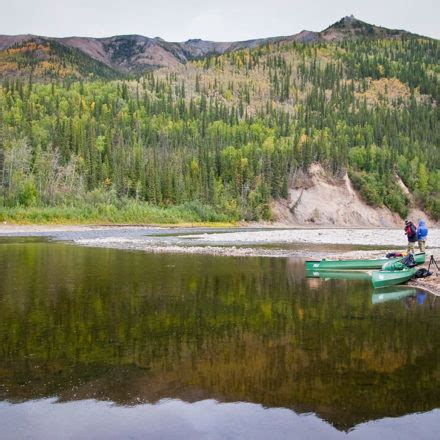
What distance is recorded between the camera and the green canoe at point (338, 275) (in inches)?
1164

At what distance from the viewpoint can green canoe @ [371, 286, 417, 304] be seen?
2253 centimetres

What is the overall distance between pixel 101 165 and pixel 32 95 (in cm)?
7264

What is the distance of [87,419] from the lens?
977cm

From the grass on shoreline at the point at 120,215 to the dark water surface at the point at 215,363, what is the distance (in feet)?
233

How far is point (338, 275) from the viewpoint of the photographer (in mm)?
30375

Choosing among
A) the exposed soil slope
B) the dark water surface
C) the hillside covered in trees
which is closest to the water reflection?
the dark water surface

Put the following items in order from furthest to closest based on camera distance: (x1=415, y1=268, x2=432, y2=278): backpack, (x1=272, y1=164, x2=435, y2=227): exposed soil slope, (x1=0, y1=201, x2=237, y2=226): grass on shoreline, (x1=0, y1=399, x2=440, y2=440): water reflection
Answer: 1. (x1=272, y1=164, x2=435, y2=227): exposed soil slope
2. (x1=0, y1=201, x2=237, y2=226): grass on shoreline
3. (x1=415, y1=268, x2=432, y2=278): backpack
4. (x1=0, y1=399, x2=440, y2=440): water reflection

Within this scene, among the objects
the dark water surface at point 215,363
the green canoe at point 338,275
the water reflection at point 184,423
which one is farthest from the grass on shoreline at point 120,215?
the water reflection at point 184,423

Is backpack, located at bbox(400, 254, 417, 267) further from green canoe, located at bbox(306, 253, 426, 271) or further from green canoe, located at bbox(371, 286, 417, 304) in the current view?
green canoe, located at bbox(371, 286, 417, 304)

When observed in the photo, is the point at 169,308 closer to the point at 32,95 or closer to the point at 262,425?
the point at 262,425

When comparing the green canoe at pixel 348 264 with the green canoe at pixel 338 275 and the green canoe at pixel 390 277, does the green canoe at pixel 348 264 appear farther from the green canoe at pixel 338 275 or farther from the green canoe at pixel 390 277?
the green canoe at pixel 390 277

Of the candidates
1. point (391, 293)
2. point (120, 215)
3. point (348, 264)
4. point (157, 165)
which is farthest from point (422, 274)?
point (157, 165)

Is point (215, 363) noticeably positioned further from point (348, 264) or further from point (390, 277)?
point (348, 264)

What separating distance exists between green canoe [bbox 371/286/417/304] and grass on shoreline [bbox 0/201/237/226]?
74.0 m
